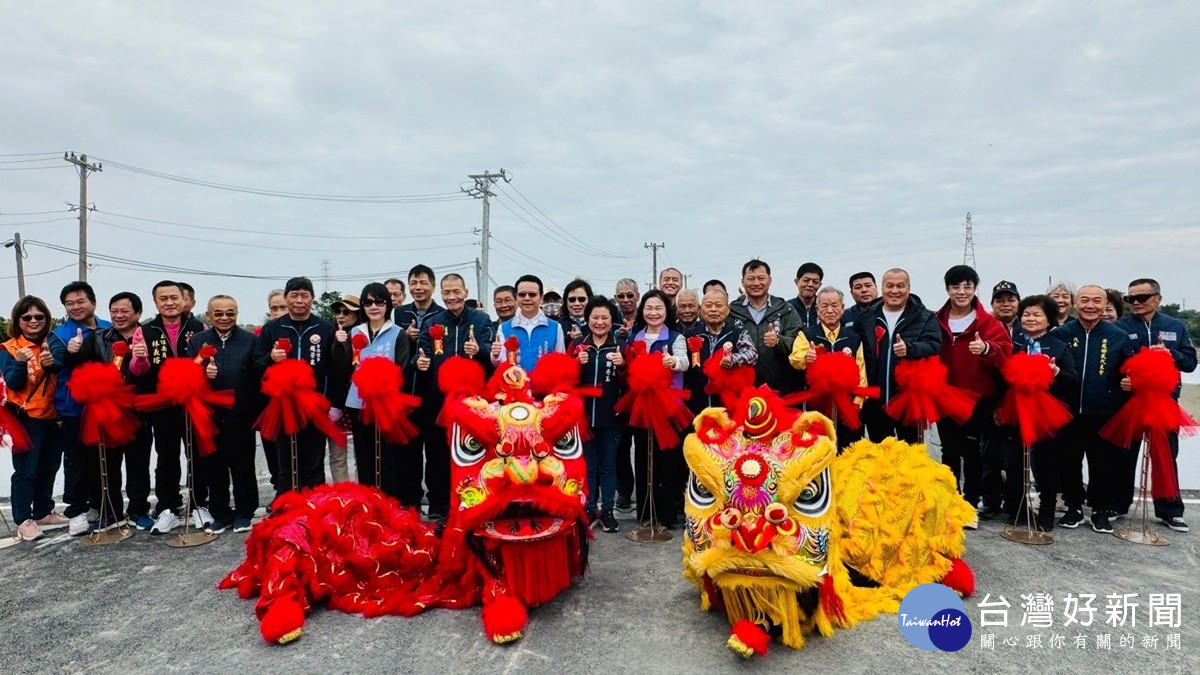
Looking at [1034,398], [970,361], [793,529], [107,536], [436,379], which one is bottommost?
[107,536]

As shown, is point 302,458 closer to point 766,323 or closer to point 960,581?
point 766,323

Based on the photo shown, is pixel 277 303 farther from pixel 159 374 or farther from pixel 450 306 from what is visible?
pixel 450 306

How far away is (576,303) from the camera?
18.1 feet

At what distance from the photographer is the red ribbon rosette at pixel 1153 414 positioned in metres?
4.64

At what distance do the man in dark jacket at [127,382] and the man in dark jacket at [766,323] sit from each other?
15.1 feet

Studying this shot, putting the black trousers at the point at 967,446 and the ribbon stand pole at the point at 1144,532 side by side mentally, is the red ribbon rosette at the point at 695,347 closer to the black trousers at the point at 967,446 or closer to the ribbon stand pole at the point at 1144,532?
the black trousers at the point at 967,446

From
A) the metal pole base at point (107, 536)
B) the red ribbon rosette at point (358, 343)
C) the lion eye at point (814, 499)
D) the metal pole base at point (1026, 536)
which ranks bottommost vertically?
the metal pole base at point (107, 536)

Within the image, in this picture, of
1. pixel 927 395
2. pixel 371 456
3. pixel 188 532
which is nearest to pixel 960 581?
pixel 927 395

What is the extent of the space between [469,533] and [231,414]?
8.75 ft

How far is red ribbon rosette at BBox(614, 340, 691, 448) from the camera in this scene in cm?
448

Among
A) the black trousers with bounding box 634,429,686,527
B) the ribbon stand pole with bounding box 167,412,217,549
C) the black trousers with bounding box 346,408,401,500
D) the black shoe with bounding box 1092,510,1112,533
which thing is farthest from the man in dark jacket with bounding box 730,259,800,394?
the ribbon stand pole with bounding box 167,412,217,549

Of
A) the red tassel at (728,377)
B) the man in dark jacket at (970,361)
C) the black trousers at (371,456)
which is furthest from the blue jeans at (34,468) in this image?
the man in dark jacket at (970,361)

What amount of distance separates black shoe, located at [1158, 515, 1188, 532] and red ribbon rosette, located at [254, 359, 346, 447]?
6682 mm

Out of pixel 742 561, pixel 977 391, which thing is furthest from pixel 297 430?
pixel 977 391
